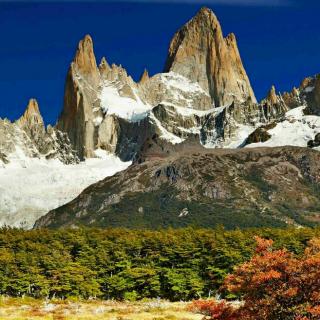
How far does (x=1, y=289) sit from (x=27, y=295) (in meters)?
6.28

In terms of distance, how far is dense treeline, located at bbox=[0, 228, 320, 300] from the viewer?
145500mm

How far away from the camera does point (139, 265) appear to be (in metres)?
155

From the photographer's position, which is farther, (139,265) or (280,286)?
(139,265)

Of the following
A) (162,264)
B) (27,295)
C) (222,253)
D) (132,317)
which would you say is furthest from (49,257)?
(132,317)

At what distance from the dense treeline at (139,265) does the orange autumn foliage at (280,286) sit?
9481 centimetres

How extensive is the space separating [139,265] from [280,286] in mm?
111084

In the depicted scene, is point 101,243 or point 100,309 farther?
point 101,243

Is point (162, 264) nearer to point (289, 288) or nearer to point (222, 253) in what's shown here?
point (222, 253)

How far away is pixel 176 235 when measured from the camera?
537 ft

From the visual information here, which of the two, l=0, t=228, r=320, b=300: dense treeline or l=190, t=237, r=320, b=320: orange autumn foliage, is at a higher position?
l=0, t=228, r=320, b=300: dense treeline

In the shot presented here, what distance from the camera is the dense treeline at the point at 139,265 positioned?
145500 mm

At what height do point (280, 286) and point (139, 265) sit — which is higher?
point (139, 265)

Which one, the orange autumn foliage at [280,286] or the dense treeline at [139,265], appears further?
the dense treeline at [139,265]

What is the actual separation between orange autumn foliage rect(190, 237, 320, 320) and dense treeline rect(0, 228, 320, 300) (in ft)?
311
